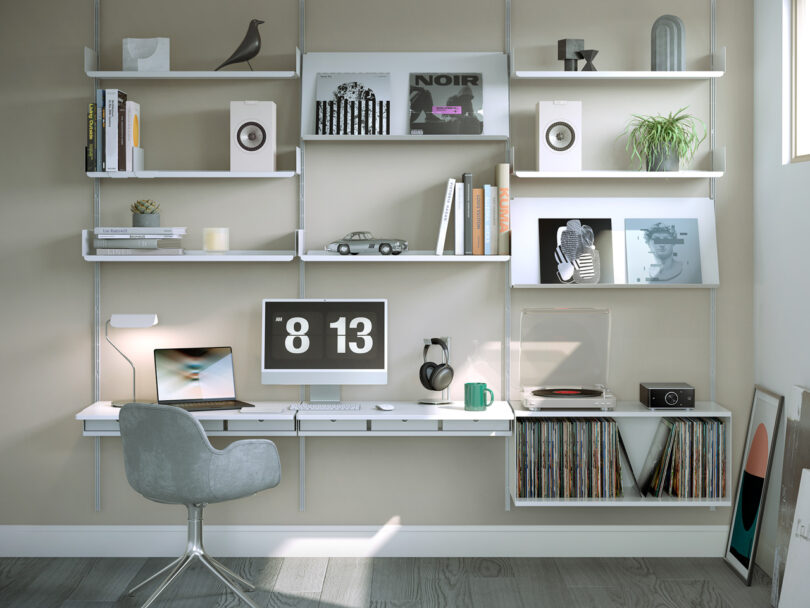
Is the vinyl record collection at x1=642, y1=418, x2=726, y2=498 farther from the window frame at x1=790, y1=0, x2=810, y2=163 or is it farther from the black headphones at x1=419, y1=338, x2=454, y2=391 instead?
the window frame at x1=790, y1=0, x2=810, y2=163

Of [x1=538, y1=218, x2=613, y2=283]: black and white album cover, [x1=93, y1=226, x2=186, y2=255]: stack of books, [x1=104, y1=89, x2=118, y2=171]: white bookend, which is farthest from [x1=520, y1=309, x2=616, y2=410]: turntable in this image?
[x1=104, y1=89, x2=118, y2=171]: white bookend

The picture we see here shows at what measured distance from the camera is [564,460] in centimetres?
356

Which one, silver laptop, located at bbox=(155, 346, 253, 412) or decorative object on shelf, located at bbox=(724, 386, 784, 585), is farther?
silver laptop, located at bbox=(155, 346, 253, 412)

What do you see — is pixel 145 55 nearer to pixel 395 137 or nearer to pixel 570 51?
pixel 395 137

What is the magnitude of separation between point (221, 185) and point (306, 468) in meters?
1.37

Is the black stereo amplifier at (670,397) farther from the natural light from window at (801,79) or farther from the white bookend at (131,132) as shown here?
the white bookend at (131,132)

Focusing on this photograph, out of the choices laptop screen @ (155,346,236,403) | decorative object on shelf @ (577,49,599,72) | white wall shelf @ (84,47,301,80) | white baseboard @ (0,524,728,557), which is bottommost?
white baseboard @ (0,524,728,557)

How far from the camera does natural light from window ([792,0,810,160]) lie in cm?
337

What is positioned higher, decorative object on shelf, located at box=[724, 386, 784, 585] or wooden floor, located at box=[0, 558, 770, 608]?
decorative object on shelf, located at box=[724, 386, 784, 585]

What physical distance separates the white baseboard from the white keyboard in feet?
2.03

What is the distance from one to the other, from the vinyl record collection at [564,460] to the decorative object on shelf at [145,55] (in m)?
2.26

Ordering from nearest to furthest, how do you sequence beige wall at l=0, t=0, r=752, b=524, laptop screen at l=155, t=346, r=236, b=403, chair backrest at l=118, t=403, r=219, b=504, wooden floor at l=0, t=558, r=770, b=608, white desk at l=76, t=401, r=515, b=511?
chair backrest at l=118, t=403, r=219, b=504 < wooden floor at l=0, t=558, r=770, b=608 < white desk at l=76, t=401, r=515, b=511 < laptop screen at l=155, t=346, r=236, b=403 < beige wall at l=0, t=0, r=752, b=524

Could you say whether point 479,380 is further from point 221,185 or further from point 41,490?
point 41,490

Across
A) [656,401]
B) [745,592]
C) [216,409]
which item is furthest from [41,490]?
[745,592]
